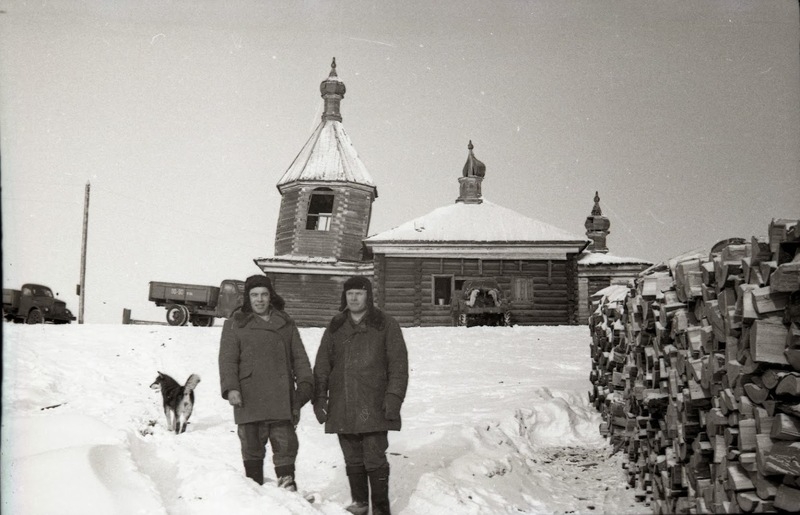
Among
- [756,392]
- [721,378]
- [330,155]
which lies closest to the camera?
[756,392]

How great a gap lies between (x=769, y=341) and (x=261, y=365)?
11.6 ft

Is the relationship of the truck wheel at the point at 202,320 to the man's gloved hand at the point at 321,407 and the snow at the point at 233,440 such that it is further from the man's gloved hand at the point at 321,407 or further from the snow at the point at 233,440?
the man's gloved hand at the point at 321,407

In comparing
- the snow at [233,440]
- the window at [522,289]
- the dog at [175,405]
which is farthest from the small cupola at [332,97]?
the dog at [175,405]

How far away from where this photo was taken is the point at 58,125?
7414 millimetres

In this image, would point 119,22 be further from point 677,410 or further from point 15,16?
point 677,410

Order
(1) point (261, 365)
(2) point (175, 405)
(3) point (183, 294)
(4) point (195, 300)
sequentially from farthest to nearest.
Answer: (4) point (195, 300) → (3) point (183, 294) → (2) point (175, 405) → (1) point (261, 365)

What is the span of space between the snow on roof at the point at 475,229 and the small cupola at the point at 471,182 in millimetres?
2117

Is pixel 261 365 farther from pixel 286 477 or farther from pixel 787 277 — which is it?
pixel 787 277

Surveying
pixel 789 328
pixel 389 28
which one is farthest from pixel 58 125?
pixel 789 328

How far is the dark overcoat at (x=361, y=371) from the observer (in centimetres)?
504

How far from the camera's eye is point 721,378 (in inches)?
143

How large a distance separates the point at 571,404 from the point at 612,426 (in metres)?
1.64

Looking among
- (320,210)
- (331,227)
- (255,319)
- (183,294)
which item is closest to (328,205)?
(320,210)

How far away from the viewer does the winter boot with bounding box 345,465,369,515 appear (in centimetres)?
506
